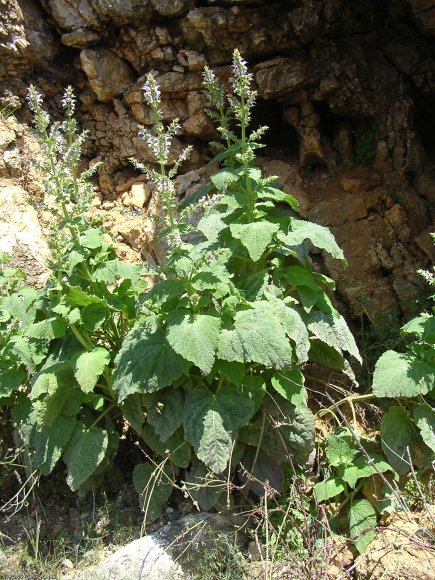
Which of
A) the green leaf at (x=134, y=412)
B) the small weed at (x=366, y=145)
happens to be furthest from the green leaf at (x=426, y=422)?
the small weed at (x=366, y=145)

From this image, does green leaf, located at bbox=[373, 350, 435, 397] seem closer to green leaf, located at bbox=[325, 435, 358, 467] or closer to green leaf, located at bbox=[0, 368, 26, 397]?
green leaf, located at bbox=[325, 435, 358, 467]

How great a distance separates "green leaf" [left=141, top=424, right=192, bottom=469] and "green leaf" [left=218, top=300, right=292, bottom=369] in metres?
0.69

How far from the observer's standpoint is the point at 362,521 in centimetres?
329

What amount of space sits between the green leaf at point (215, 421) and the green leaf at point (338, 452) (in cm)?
63

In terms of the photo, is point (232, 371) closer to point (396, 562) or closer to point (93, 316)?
point (93, 316)

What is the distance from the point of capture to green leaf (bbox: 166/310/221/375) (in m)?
2.96

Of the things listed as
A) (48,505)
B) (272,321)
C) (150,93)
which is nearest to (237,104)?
(150,93)

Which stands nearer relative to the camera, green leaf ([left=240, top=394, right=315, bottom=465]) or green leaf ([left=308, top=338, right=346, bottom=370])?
green leaf ([left=240, top=394, right=315, bottom=465])

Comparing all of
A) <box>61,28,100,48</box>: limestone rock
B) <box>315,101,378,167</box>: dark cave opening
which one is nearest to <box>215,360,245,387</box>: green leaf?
<box>315,101,378,167</box>: dark cave opening

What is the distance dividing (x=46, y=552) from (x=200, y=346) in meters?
1.66

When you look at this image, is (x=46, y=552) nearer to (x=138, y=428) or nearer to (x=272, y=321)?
(x=138, y=428)

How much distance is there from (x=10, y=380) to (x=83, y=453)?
0.62 m

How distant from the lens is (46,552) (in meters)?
3.47

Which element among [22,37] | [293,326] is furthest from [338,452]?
[22,37]
